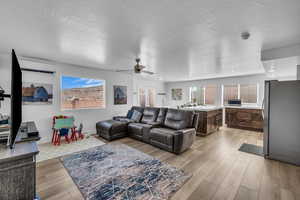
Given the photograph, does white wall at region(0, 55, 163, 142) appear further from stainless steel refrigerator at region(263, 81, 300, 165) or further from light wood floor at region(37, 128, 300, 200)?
stainless steel refrigerator at region(263, 81, 300, 165)

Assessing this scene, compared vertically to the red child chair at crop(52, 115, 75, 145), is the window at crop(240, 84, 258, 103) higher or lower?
higher

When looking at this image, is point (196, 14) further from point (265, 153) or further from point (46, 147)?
point (46, 147)

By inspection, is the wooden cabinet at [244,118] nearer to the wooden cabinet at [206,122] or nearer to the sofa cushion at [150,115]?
the wooden cabinet at [206,122]

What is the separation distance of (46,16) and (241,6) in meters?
2.55

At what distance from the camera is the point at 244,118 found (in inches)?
216

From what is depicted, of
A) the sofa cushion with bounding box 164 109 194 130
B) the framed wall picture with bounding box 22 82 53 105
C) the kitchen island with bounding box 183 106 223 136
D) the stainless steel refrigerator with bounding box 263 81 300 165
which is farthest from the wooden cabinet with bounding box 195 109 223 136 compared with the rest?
the framed wall picture with bounding box 22 82 53 105

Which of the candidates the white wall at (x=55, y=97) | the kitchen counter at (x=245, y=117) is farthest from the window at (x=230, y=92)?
the white wall at (x=55, y=97)

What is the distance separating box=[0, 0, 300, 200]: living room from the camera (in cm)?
A: 155

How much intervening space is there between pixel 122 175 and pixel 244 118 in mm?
Answer: 5662

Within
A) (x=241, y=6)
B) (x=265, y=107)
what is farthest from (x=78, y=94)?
(x=265, y=107)

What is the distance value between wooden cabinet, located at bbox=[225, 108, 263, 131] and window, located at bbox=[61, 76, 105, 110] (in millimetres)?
5753

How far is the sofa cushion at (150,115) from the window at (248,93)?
473 centimetres

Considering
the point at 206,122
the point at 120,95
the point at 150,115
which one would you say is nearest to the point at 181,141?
the point at 150,115

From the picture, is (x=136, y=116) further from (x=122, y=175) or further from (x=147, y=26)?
(x=147, y=26)
